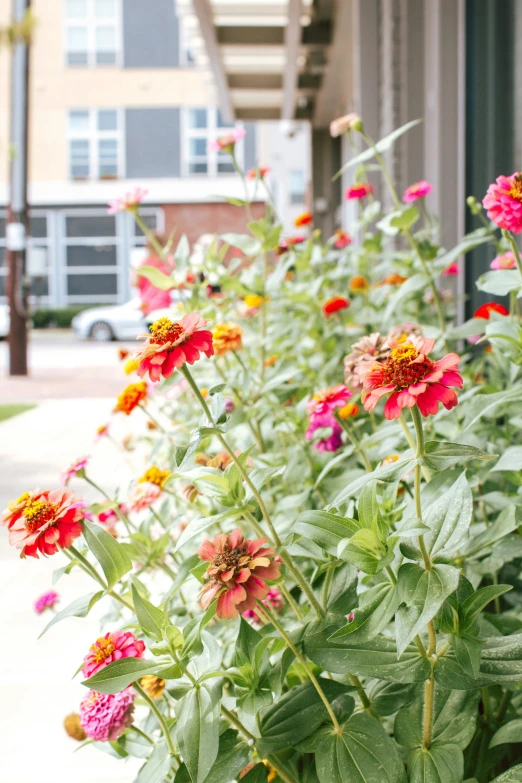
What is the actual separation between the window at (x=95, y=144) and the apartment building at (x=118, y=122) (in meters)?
0.02

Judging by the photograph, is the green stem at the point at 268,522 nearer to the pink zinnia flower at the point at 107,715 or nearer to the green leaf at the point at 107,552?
the green leaf at the point at 107,552

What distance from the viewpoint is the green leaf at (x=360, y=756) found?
0.95m

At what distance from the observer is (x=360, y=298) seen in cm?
298

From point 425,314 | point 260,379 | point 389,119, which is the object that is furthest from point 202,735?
point 389,119

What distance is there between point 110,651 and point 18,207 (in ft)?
31.2

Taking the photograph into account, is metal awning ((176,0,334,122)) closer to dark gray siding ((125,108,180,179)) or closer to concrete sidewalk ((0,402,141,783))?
concrete sidewalk ((0,402,141,783))

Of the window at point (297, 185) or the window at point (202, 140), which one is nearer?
the window at point (202, 140)

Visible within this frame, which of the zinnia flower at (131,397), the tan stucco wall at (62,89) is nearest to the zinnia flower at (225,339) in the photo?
the zinnia flower at (131,397)

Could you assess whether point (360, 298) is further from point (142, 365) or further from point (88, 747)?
point (142, 365)

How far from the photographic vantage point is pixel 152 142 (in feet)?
70.0

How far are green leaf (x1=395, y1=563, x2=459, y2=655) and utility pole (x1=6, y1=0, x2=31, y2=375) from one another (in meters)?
9.18

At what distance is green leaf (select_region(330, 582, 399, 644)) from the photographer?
0.92 meters

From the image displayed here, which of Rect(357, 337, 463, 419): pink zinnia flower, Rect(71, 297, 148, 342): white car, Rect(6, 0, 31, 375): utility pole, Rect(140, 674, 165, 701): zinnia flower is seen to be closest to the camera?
Rect(357, 337, 463, 419): pink zinnia flower

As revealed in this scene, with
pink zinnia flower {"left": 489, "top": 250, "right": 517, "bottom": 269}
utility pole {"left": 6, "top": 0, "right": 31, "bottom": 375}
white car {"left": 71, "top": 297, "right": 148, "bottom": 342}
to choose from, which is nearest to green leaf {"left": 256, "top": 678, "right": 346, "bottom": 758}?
pink zinnia flower {"left": 489, "top": 250, "right": 517, "bottom": 269}
